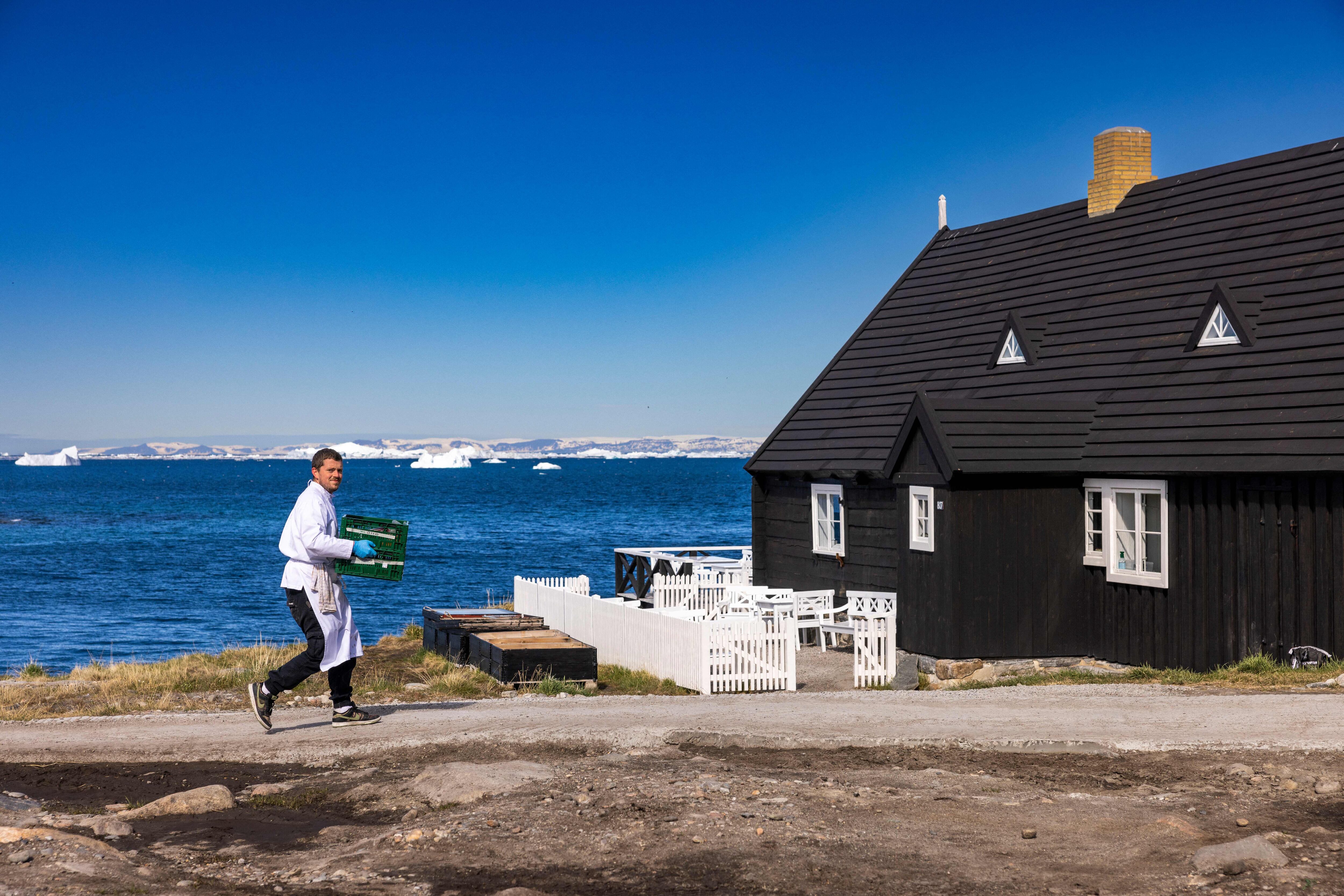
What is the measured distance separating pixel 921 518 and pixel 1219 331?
5.01 meters

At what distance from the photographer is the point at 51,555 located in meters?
56.6

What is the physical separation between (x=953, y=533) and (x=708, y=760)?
852cm

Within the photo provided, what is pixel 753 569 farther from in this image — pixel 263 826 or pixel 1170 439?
pixel 263 826

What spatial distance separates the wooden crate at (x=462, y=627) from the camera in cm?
1827

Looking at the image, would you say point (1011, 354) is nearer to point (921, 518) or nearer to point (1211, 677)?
point (921, 518)

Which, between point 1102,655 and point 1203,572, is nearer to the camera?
point 1203,572

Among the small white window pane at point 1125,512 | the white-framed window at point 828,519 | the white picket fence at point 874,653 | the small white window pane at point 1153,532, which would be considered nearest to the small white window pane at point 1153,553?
the small white window pane at point 1153,532

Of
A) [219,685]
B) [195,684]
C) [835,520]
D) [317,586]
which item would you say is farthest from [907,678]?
[195,684]

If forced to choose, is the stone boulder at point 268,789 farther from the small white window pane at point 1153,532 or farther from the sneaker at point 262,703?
the small white window pane at point 1153,532

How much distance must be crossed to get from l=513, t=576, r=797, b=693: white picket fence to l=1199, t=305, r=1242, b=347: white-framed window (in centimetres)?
729

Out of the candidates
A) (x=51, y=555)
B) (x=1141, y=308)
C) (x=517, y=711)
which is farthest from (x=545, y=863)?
(x=51, y=555)

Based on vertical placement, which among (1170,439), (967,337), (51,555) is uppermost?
(967,337)

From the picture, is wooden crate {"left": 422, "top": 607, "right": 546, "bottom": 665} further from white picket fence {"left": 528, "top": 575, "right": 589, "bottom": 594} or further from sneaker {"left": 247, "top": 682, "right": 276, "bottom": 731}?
sneaker {"left": 247, "top": 682, "right": 276, "bottom": 731}

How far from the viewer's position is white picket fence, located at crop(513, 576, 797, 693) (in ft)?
49.9
